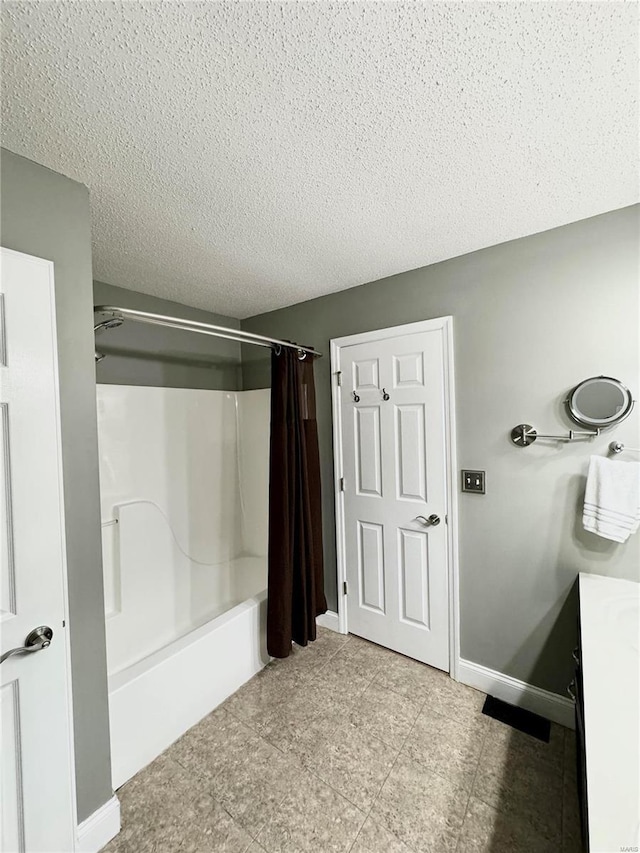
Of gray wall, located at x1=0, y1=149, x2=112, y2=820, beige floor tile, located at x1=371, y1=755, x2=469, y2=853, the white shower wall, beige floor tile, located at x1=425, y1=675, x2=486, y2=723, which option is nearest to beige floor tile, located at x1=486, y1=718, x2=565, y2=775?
beige floor tile, located at x1=425, y1=675, x2=486, y2=723

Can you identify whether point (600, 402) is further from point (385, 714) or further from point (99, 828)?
point (99, 828)

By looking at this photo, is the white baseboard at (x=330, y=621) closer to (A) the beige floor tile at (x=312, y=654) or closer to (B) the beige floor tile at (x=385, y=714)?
(A) the beige floor tile at (x=312, y=654)

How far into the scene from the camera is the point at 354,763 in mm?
1547

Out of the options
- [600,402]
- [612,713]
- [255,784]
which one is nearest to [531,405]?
[600,402]

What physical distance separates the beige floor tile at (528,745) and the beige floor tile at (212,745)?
1108 mm

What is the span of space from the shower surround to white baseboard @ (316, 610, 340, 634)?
19.4 inches

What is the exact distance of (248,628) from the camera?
2074 mm

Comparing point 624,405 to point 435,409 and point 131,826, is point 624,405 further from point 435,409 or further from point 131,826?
point 131,826

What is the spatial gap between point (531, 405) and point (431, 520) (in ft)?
2.69

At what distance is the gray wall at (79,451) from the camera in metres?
1.20

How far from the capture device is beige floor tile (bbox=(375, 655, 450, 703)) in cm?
195

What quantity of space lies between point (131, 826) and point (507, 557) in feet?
6.33

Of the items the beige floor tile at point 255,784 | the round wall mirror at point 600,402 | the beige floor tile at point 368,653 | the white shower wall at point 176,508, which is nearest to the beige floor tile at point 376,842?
the beige floor tile at point 255,784

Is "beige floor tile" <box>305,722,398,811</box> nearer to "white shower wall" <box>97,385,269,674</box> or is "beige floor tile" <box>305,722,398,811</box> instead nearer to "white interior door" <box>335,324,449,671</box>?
"white interior door" <box>335,324,449,671</box>
